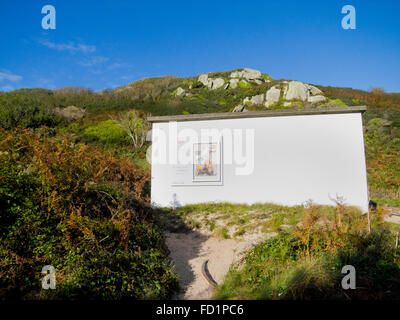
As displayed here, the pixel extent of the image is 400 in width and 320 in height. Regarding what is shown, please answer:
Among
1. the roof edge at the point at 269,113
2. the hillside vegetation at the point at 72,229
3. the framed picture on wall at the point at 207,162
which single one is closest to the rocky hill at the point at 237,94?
the roof edge at the point at 269,113

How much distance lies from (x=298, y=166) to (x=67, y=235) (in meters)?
7.32

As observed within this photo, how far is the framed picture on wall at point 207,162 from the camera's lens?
9.79 m

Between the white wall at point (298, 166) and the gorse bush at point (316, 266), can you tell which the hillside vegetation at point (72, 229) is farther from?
the white wall at point (298, 166)

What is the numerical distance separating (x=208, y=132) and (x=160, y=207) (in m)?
3.19

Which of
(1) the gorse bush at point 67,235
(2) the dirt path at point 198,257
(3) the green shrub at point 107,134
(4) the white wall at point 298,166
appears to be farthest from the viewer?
(3) the green shrub at point 107,134

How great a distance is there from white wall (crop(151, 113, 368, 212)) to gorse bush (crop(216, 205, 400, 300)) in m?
3.37

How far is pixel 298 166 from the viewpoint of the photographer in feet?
30.4

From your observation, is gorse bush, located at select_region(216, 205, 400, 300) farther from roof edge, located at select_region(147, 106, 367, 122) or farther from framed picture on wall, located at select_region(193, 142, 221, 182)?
roof edge, located at select_region(147, 106, 367, 122)

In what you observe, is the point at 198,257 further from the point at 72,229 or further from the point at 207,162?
the point at 207,162

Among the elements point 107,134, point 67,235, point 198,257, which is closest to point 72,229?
point 67,235

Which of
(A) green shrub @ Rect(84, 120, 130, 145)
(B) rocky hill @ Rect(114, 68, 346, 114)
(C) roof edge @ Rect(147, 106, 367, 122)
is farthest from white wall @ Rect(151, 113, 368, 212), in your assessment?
(B) rocky hill @ Rect(114, 68, 346, 114)

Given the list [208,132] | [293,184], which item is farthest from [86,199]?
[293,184]

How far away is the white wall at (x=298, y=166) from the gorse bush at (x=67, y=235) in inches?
172

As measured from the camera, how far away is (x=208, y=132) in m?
10.1
